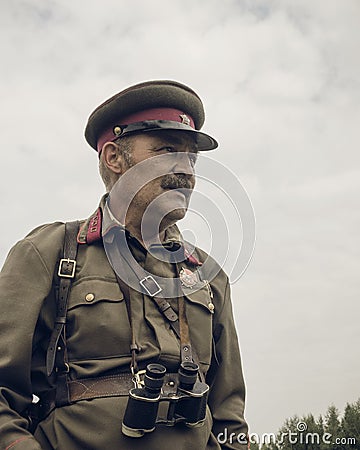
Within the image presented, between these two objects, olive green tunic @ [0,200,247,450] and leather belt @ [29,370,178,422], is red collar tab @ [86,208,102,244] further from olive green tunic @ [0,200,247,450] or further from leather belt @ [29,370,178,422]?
leather belt @ [29,370,178,422]

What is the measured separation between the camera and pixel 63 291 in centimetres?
355

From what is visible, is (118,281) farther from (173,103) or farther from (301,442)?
(301,442)

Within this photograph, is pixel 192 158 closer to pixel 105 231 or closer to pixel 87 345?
pixel 105 231

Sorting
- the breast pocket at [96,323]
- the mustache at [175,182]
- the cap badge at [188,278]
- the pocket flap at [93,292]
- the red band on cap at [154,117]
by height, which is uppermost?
the red band on cap at [154,117]

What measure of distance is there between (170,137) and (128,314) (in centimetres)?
119

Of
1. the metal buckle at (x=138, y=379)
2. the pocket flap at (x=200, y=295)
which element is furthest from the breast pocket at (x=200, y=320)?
the metal buckle at (x=138, y=379)

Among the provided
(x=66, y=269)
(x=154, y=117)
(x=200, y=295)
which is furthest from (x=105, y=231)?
(x=154, y=117)

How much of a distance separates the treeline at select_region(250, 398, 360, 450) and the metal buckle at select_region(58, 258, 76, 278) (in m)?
5.96

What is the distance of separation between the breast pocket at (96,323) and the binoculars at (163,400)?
1.05ft

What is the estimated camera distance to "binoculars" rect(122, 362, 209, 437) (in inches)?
124

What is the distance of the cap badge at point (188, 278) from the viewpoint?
3.92m

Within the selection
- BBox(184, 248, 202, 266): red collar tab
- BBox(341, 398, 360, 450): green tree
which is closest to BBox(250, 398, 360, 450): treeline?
BBox(341, 398, 360, 450): green tree

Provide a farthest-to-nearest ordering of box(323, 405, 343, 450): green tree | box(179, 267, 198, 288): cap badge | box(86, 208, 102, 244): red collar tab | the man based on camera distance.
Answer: box(323, 405, 343, 450): green tree, box(179, 267, 198, 288): cap badge, box(86, 208, 102, 244): red collar tab, the man

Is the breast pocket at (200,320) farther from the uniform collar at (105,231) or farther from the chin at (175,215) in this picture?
the chin at (175,215)
